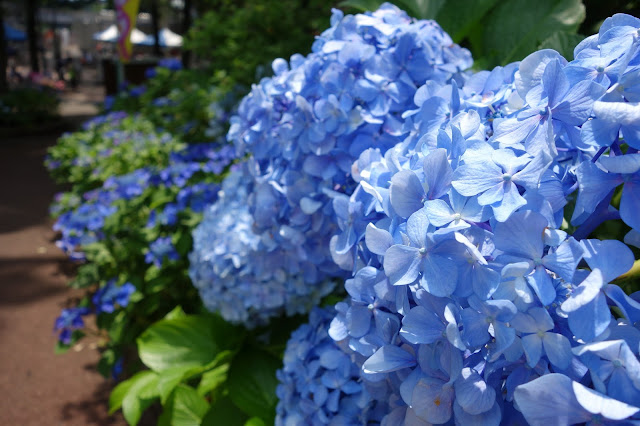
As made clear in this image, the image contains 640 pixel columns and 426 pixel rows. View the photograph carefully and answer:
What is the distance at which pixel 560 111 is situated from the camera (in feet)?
1.74

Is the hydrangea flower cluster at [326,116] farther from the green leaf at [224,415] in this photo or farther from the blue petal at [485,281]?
the green leaf at [224,415]

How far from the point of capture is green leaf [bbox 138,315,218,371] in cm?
161

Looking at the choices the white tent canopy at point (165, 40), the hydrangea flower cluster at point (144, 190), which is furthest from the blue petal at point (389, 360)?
the white tent canopy at point (165, 40)

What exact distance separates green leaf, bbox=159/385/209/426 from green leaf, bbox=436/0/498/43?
117cm

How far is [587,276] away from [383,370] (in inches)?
8.9

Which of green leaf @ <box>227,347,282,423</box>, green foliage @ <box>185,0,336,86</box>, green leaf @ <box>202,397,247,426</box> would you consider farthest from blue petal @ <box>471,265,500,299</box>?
green foliage @ <box>185,0,336,86</box>

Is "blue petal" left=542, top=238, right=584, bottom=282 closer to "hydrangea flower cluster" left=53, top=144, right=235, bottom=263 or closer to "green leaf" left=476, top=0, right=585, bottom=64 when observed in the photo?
"green leaf" left=476, top=0, right=585, bottom=64

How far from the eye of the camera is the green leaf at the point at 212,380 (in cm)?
171

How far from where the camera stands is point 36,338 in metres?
3.42

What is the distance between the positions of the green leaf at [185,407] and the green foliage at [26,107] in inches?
404

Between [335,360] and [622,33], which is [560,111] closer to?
[622,33]

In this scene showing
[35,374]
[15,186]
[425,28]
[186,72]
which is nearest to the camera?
[425,28]

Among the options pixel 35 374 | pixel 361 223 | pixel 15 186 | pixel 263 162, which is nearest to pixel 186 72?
pixel 35 374

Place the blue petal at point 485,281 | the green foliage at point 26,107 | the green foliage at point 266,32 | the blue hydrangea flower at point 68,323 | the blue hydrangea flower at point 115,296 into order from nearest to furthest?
the blue petal at point 485,281, the blue hydrangea flower at point 115,296, the blue hydrangea flower at point 68,323, the green foliage at point 266,32, the green foliage at point 26,107
